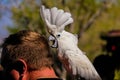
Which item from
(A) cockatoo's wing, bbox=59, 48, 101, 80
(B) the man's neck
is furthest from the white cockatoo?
(B) the man's neck

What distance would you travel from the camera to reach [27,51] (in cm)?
216

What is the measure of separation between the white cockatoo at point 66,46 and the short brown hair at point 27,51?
2.80 feet

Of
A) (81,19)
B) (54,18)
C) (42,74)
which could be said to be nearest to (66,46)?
(54,18)

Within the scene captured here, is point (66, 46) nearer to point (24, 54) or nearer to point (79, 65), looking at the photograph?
point (79, 65)

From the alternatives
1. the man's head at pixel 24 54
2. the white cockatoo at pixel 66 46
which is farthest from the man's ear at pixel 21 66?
the white cockatoo at pixel 66 46

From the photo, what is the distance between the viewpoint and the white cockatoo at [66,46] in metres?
3.08

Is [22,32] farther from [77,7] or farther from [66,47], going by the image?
[77,7]

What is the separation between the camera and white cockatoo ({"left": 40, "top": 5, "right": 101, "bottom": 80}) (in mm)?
3084

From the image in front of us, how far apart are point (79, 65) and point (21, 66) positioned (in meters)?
1.12

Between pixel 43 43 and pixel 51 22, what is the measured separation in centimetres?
89

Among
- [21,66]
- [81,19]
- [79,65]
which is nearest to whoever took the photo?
[21,66]

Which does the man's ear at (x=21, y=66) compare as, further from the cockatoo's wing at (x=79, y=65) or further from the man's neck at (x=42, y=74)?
the cockatoo's wing at (x=79, y=65)

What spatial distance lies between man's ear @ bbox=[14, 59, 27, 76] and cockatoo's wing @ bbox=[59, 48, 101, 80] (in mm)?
926

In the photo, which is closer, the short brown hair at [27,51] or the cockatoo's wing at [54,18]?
the short brown hair at [27,51]
